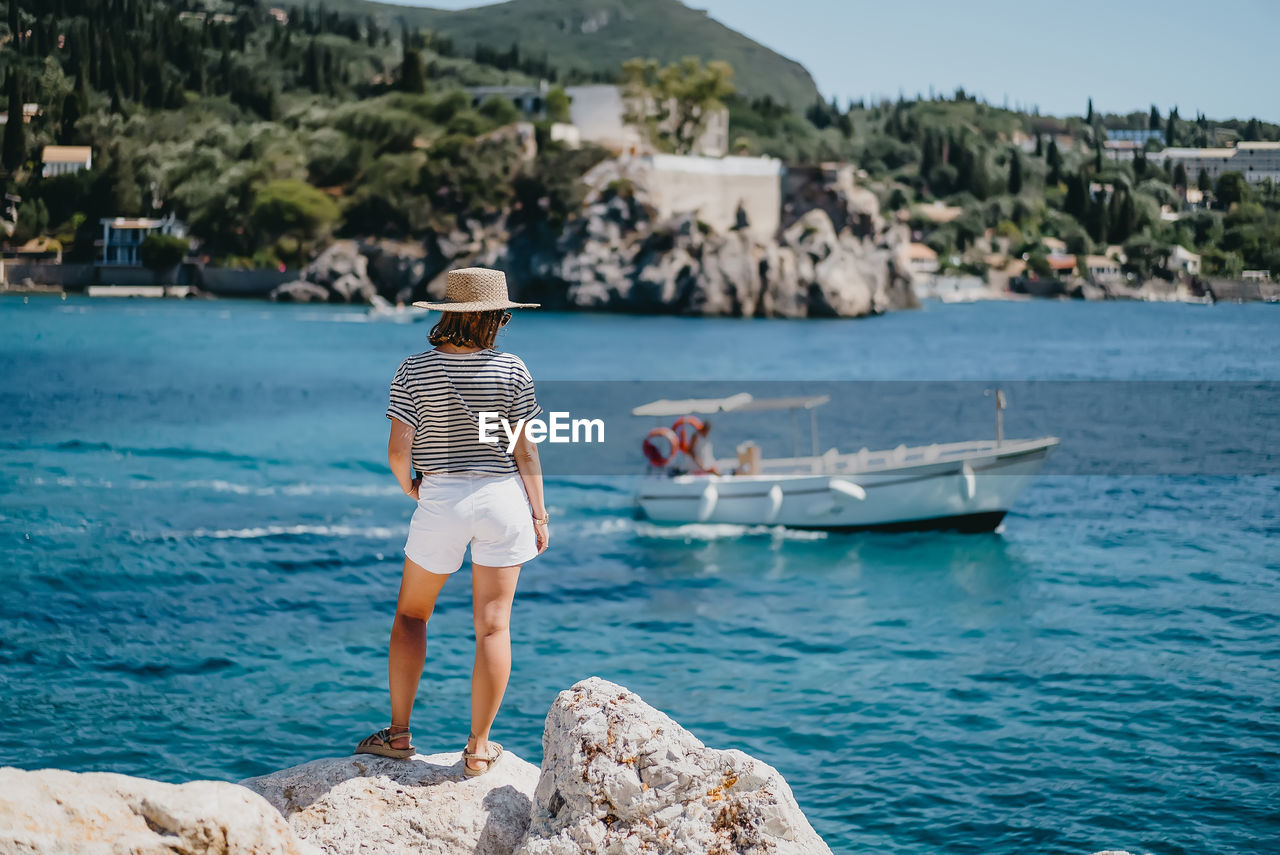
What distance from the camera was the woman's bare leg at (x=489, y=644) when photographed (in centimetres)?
403

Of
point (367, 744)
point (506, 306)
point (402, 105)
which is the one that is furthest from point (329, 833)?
point (402, 105)

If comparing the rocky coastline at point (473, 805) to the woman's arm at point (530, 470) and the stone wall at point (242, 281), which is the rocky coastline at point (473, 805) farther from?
the stone wall at point (242, 281)

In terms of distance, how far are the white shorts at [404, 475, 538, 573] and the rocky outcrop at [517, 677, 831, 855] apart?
2.10ft

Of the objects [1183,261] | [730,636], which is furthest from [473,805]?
[1183,261]

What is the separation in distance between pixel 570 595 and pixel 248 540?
540 cm

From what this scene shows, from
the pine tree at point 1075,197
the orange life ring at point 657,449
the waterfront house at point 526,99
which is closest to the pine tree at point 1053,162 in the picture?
the pine tree at point 1075,197

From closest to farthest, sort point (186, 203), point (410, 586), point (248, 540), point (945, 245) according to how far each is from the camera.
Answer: point (410, 586) → point (248, 540) → point (186, 203) → point (945, 245)

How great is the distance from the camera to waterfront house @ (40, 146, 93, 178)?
51.3 m

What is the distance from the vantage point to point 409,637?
4223mm

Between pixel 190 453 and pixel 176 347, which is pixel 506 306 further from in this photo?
pixel 176 347

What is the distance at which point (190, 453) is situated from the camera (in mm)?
26031

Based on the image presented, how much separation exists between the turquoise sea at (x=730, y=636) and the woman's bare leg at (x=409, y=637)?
494cm

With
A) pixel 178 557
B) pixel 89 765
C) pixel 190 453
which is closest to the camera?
pixel 89 765

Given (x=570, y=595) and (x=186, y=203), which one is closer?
(x=570, y=595)
